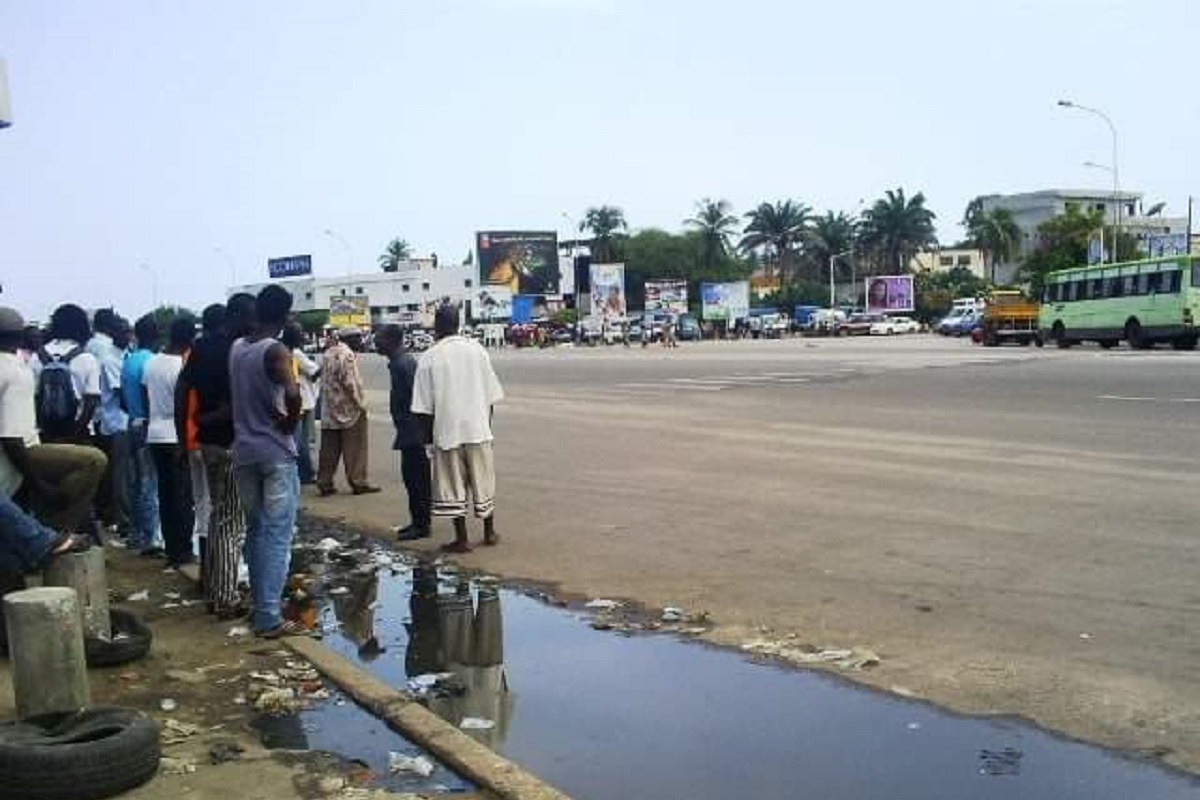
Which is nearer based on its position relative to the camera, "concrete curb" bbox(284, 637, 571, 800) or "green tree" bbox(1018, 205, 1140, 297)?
"concrete curb" bbox(284, 637, 571, 800)

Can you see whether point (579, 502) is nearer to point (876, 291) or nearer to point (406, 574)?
point (406, 574)

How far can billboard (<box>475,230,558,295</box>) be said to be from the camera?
341ft

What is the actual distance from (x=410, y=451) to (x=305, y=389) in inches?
114

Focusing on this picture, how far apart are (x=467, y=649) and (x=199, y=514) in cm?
235

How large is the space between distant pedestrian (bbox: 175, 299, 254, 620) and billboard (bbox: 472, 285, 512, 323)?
93353mm

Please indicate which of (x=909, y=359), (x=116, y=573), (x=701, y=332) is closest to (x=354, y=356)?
(x=116, y=573)

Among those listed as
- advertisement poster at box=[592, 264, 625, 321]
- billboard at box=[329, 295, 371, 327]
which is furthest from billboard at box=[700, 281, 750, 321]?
billboard at box=[329, 295, 371, 327]

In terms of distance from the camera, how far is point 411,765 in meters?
4.69

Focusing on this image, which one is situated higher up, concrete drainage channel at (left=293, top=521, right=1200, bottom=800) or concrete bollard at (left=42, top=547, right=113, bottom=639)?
concrete bollard at (left=42, top=547, right=113, bottom=639)

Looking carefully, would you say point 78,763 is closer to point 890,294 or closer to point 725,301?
point 725,301

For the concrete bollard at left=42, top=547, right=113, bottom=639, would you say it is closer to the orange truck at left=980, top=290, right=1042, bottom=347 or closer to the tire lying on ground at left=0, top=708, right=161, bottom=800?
the tire lying on ground at left=0, top=708, right=161, bottom=800

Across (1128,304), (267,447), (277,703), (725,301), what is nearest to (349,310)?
(725,301)

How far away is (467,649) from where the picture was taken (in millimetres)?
6520

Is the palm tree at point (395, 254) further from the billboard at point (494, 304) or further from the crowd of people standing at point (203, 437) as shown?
the crowd of people standing at point (203, 437)
